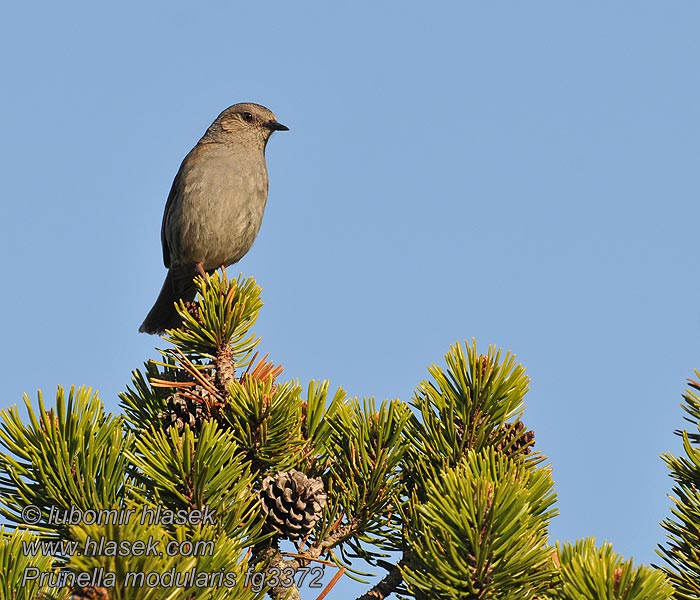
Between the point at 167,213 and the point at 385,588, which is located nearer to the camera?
the point at 385,588

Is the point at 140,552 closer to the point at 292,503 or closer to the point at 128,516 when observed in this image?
the point at 128,516

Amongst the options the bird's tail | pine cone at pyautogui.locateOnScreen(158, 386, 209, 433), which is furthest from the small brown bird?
pine cone at pyautogui.locateOnScreen(158, 386, 209, 433)

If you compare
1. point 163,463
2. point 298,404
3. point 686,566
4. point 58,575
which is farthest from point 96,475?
point 686,566

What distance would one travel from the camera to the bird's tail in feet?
27.1

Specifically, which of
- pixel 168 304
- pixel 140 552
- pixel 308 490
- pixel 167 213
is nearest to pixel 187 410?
pixel 308 490

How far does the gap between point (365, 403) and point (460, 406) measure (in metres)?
0.37

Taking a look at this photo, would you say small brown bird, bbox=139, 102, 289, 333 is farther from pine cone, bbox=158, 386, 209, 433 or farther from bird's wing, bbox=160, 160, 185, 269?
pine cone, bbox=158, 386, 209, 433

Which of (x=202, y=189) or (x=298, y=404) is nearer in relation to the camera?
(x=298, y=404)

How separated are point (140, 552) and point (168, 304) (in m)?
6.60

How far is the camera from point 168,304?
8508 mm

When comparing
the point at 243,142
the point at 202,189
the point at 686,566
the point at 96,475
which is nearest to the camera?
the point at 686,566

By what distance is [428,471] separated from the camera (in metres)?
3.24

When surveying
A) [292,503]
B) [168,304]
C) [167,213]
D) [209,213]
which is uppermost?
[167,213]

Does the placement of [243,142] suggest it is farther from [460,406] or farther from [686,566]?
[686,566]
